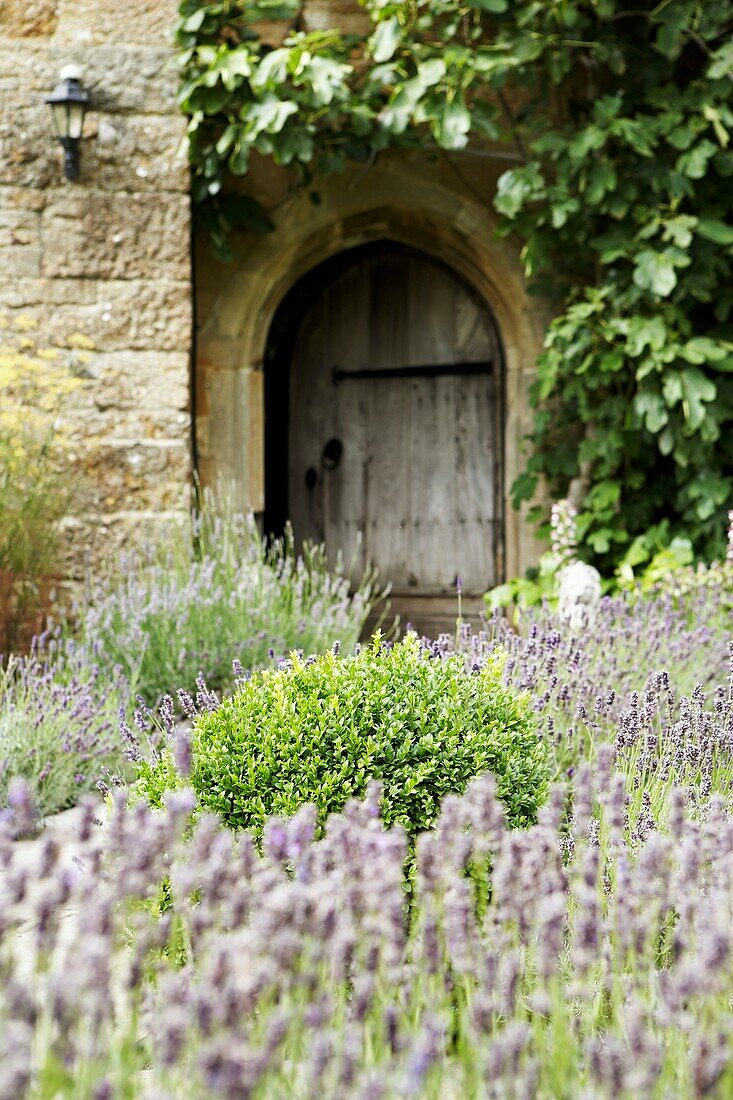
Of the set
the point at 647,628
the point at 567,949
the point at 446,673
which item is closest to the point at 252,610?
the point at 647,628

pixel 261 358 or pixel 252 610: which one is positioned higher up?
pixel 261 358

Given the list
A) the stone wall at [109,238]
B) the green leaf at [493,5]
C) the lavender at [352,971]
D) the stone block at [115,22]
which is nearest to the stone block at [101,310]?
the stone wall at [109,238]

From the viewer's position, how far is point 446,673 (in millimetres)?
2529

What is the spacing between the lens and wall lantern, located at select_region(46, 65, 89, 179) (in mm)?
5074

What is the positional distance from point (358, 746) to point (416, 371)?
430cm

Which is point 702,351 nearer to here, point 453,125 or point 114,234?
point 453,125

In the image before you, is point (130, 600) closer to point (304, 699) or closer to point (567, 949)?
point (304, 699)

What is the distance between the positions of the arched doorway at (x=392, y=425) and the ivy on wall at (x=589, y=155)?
74 cm

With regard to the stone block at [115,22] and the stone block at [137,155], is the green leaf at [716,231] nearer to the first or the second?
the stone block at [137,155]

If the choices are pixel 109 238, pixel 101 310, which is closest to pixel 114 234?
pixel 109 238

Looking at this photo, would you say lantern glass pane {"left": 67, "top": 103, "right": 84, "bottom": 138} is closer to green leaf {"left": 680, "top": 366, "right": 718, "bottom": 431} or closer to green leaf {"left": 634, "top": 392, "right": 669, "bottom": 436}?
green leaf {"left": 634, "top": 392, "right": 669, "bottom": 436}

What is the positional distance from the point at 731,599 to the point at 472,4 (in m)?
2.80

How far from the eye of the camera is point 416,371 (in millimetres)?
6359

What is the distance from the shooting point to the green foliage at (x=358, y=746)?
2.29m
